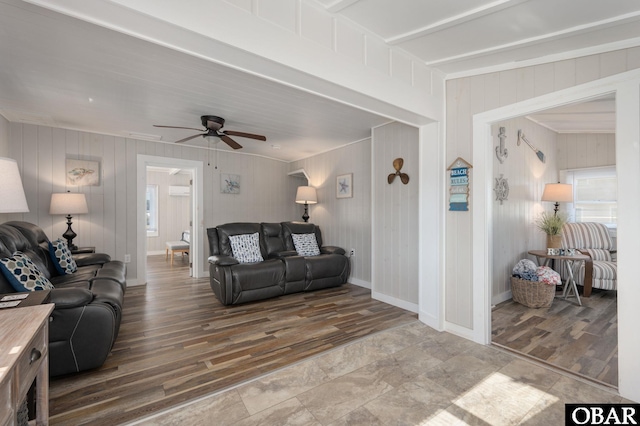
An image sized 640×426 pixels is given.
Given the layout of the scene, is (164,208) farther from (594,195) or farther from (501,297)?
(594,195)

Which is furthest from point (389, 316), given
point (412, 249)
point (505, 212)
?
point (505, 212)

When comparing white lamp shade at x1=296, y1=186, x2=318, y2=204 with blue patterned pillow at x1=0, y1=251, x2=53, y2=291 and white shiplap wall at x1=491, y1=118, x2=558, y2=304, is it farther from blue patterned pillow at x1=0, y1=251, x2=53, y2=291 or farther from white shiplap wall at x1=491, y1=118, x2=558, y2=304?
blue patterned pillow at x1=0, y1=251, x2=53, y2=291

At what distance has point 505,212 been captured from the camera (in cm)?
386

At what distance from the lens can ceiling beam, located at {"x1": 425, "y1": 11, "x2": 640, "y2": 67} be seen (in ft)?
5.65

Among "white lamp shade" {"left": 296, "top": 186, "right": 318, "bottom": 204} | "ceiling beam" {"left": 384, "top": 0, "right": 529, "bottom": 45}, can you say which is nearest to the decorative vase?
"ceiling beam" {"left": 384, "top": 0, "right": 529, "bottom": 45}

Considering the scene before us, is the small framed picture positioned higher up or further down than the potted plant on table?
higher up

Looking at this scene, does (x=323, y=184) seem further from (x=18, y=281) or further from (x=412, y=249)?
(x=18, y=281)

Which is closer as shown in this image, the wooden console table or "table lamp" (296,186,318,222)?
the wooden console table

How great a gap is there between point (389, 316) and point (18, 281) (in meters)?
3.27

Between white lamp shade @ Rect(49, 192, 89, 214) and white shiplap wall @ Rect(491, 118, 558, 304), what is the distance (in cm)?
554

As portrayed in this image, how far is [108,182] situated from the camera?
4484 mm

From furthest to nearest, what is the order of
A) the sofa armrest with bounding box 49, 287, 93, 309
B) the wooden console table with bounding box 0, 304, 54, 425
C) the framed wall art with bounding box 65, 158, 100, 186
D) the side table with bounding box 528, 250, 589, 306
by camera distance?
the framed wall art with bounding box 65, 158, 100, 186
the side table with bounding box 528, 250, 589, 306
the sofa armrest with bounding box 49, 287, 93, 309
the wooden console table with bounding box 0, 304, 54, 425

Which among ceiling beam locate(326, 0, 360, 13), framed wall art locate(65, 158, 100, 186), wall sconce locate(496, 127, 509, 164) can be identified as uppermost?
ceiling beam locate(326, 0, 360, 13)

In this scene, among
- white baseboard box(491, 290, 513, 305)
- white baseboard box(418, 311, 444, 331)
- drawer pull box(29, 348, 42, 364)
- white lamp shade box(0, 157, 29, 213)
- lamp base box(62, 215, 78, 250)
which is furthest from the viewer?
lamp base box(62, 215, 78, 250)
